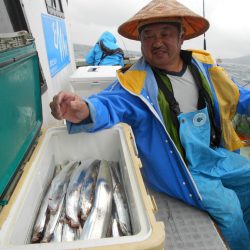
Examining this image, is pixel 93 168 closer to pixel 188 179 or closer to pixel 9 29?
pixel 188 179

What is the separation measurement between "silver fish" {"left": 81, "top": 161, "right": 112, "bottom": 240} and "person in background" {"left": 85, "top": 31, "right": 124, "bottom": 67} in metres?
4.51

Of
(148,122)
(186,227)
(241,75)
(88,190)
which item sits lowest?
(186,227)

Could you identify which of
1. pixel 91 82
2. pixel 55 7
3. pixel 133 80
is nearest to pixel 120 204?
pixel 133 80

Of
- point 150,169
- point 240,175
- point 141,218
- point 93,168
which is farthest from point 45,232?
point 240,175

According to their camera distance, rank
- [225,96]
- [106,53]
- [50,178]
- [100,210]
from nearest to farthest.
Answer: [100,210] < [50,178] < [225,96] < [106,53]

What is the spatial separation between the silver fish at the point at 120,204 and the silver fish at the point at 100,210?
31 mm

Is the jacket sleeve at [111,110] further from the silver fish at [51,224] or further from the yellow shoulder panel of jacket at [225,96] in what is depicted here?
the yellow shoulder panel of jacket at [225,96]

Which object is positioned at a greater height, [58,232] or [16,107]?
[16,107]

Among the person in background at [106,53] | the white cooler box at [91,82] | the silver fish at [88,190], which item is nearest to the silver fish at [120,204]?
the silver fish at [88,190]

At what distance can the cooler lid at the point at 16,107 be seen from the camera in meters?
1.18

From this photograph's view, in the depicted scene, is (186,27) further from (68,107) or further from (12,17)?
(12,17)

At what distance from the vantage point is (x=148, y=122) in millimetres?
1928

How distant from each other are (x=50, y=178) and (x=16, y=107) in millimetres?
545

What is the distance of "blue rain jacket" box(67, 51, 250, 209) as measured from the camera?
1.78 metres
